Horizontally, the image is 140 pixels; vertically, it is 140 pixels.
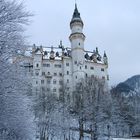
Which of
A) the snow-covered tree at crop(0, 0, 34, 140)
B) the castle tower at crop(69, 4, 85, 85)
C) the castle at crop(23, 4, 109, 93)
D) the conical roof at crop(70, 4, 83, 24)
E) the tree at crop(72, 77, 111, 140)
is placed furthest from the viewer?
the conical roof at crop(70, 4, 83, 24)

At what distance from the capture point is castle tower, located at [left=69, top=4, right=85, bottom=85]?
107094mm

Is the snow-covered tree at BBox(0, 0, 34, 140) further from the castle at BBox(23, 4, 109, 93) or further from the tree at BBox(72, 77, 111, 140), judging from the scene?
the castle at BBox(23, 4, 109, 93)

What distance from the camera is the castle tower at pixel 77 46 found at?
10709 cm

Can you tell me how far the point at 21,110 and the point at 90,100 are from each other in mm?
47373

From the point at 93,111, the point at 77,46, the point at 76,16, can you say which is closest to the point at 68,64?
the point at 77,46

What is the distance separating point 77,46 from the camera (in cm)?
11025

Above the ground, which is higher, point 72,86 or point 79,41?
point 79,41

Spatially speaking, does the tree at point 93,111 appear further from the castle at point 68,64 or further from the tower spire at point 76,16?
the tower spire at point 76,16

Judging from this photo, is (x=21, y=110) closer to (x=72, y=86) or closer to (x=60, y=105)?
(x=60, y=105)

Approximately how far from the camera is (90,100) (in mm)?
69438

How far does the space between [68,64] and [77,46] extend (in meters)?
6.07

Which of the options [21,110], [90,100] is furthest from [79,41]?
[21,110]

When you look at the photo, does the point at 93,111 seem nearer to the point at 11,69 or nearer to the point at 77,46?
the point at 11,69

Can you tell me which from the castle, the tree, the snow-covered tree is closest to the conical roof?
the castle
